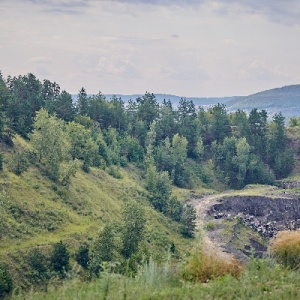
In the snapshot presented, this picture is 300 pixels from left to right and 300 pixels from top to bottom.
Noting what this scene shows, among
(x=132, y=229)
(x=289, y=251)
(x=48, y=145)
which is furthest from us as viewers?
(x=48, y=145)

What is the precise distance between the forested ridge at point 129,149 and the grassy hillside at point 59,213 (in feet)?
2.15

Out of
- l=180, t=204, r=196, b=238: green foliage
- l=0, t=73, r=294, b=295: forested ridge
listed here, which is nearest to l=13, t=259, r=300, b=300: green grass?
l=0, t=73, r=294, b=295: forested ridge

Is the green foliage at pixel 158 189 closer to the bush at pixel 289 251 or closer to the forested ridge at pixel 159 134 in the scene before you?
the forested ridge at pixel 159 134

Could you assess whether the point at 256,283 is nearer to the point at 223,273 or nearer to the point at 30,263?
the point at 223,273

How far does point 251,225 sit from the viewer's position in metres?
74.6

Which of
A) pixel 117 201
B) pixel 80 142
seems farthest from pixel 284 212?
pixel 80 142

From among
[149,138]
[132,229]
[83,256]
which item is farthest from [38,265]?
[149,138]

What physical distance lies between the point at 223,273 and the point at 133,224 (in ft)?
126

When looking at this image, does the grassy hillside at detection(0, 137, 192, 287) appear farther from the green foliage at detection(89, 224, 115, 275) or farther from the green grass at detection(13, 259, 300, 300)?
the green grass at detection(13, 259, 300, 300)

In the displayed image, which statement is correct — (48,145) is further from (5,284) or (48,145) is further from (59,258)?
(5,284)

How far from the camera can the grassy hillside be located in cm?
5109

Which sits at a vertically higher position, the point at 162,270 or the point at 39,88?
the point at 39,88

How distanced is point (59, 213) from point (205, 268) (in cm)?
4442

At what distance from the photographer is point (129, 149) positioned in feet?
322
